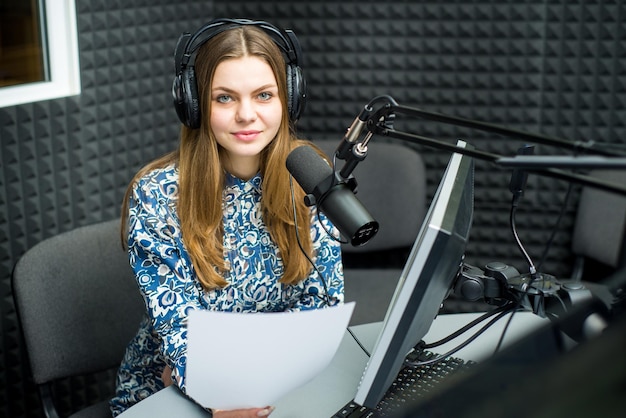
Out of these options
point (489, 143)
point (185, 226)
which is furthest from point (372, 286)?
point (185, 226)

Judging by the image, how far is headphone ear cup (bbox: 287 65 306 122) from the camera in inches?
69.7

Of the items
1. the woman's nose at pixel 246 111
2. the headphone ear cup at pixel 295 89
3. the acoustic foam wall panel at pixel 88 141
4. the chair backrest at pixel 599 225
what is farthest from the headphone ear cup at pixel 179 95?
the chair backrest at pixel 599 225

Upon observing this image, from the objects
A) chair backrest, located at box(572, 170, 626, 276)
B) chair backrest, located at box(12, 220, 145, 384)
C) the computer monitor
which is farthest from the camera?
chair backrest, located at box(572, 170, 626, 276)

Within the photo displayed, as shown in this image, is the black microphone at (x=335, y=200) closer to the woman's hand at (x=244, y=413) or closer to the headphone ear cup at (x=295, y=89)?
the woman's hand at (x=244, y=413)

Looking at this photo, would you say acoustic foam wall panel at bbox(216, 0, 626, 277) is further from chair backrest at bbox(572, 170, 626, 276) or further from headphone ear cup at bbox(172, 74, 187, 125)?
headphone ear cup at bbox(172, 74, 187, 125)

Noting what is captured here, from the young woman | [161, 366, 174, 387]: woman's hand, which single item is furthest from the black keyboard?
[161, 366, 174, 387]: woman's hand

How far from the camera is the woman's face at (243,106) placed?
5.61 feet

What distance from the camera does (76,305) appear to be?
1.94 meters

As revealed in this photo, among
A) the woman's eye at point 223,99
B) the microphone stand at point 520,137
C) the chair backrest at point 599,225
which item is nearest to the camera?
the microphone stand at point 520,137

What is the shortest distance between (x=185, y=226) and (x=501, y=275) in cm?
67

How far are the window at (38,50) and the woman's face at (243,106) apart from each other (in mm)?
1015

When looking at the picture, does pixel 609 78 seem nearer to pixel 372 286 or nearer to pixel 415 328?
pixel 372 286

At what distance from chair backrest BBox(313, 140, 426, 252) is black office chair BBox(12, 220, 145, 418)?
34.5 inches

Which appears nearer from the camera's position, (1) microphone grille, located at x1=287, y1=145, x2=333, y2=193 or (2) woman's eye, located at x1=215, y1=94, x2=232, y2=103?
(1) microphone grille, located at x1=287, y1=145, x2=333, y2=193
